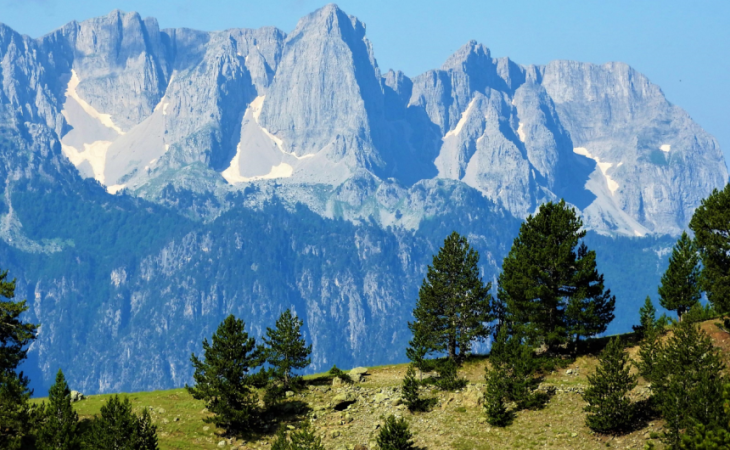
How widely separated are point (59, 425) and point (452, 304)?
4524cm

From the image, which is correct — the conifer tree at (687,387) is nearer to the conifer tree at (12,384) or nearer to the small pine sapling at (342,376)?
the small pine sapling at (342,376)

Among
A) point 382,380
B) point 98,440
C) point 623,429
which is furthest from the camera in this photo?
point 382,380

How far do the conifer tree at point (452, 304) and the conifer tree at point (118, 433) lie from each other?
1393 inches

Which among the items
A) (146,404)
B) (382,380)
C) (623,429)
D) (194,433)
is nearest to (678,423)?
(623,429)

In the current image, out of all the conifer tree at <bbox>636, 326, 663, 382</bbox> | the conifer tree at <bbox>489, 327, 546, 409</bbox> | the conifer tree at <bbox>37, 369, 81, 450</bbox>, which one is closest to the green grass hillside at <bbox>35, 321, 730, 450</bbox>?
the conifer tree at <bbox>489, 327, 546, 409</bbox>

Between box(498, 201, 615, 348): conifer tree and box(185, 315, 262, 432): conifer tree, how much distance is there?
29231 mm

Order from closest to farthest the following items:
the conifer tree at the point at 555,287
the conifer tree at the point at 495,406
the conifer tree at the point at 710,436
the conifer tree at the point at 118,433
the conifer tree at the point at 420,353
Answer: the conifer tree at the point at 710,436 < the conifer tree at the point at 118,433 < the conifer tree at the point at 495,406 < the conifer tree at the point at 555,287 < the conifer tree at the point at 420,353

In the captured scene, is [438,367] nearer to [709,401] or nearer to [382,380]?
[382,380]

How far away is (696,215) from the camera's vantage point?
3605 inches

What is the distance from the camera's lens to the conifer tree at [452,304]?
93.7 metres

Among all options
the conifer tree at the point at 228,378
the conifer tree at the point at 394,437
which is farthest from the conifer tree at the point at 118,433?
the conifer tree at the point at 394,437

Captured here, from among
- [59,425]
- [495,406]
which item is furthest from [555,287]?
[59,425]

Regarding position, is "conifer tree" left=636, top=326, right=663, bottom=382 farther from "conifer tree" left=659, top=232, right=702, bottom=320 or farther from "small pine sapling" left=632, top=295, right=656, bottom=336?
"conifer tree" left=659, top=232, right=702, bottom=320

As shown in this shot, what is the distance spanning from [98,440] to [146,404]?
21.3m
